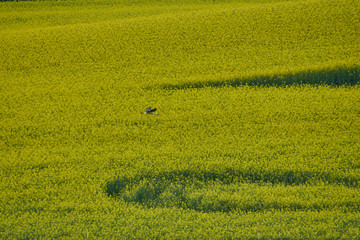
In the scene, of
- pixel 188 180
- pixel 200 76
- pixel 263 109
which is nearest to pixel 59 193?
pixel 188 180

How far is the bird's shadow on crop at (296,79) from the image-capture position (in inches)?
844

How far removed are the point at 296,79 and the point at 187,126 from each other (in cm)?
766

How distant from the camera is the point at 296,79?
851 inches

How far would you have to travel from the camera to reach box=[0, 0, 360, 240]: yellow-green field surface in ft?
35.6

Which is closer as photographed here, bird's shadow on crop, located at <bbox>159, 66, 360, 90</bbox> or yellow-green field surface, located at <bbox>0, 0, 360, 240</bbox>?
yellow-green field surface, located at <bbox>0, 0, 360, 240</bbox>

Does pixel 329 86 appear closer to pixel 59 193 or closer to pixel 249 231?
pixel 249 231

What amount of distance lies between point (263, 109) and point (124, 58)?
10530mm

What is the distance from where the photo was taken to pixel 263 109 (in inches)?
728

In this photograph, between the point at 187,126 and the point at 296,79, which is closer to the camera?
the point at 187,126

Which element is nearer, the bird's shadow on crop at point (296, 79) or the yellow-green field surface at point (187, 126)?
the yellow-green field surface at point (187, 126)

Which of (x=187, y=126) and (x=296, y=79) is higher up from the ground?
(x=296, y=79)

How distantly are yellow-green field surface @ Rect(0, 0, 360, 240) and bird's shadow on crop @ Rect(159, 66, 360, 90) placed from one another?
59mm

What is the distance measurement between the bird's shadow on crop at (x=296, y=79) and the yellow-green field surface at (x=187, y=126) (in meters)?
0.06

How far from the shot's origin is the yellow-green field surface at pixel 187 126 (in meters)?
10.9
